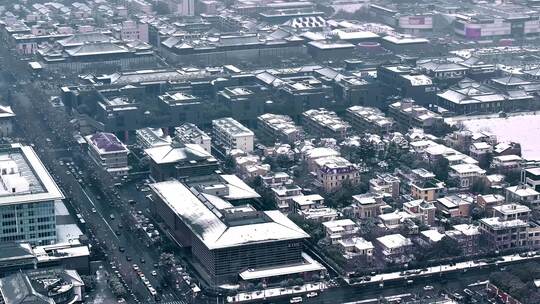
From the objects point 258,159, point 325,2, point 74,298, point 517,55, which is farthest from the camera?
point 325,2

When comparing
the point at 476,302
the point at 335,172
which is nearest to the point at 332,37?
the point at 335,172

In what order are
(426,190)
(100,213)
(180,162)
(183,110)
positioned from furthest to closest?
1. (183,110)
2. (180,162)
3. (426,190)
4. (100,213)

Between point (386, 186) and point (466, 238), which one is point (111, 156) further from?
point (466, 238)

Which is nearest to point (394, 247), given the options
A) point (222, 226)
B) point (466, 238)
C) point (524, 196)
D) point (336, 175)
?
point (466, 238)

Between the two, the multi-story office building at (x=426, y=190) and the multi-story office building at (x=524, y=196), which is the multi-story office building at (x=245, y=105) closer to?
the multi-story office building at (x=426, y=190)

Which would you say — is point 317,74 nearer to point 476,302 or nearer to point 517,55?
point 517,55

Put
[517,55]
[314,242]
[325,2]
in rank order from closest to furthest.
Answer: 1. [314,242]
2. [517,55]
3. [325,2]

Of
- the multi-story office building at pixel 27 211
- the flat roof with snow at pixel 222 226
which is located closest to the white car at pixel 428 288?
the flat roof with snow at pixel 222 226
